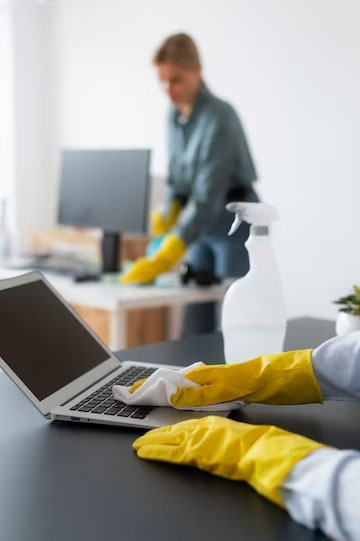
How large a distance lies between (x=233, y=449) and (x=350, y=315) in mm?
510

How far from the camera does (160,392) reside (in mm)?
957

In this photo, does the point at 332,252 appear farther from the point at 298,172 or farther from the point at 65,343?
the point at 65,343

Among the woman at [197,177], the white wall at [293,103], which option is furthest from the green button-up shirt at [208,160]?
the white wall at [293,103]

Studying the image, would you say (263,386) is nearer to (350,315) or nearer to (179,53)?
(350,315)

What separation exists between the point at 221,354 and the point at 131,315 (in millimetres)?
1713

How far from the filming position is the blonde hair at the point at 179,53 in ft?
8.84

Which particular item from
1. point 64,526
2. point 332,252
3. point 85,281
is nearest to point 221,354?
point 64,526

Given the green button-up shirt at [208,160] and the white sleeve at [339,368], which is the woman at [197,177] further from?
the white sleeve at [339,368]

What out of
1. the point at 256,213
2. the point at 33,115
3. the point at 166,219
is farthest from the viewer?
the point at 33,115

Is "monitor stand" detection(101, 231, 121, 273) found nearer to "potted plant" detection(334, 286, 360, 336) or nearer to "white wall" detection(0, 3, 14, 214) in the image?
"potted plant" detection(334, 286, 360, 336)

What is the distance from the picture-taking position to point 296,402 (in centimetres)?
98

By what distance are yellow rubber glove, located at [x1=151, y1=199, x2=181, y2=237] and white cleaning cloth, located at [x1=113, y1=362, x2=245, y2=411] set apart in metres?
1.97

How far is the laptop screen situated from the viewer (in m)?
0.97

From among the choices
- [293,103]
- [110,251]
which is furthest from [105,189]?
[293,103]
